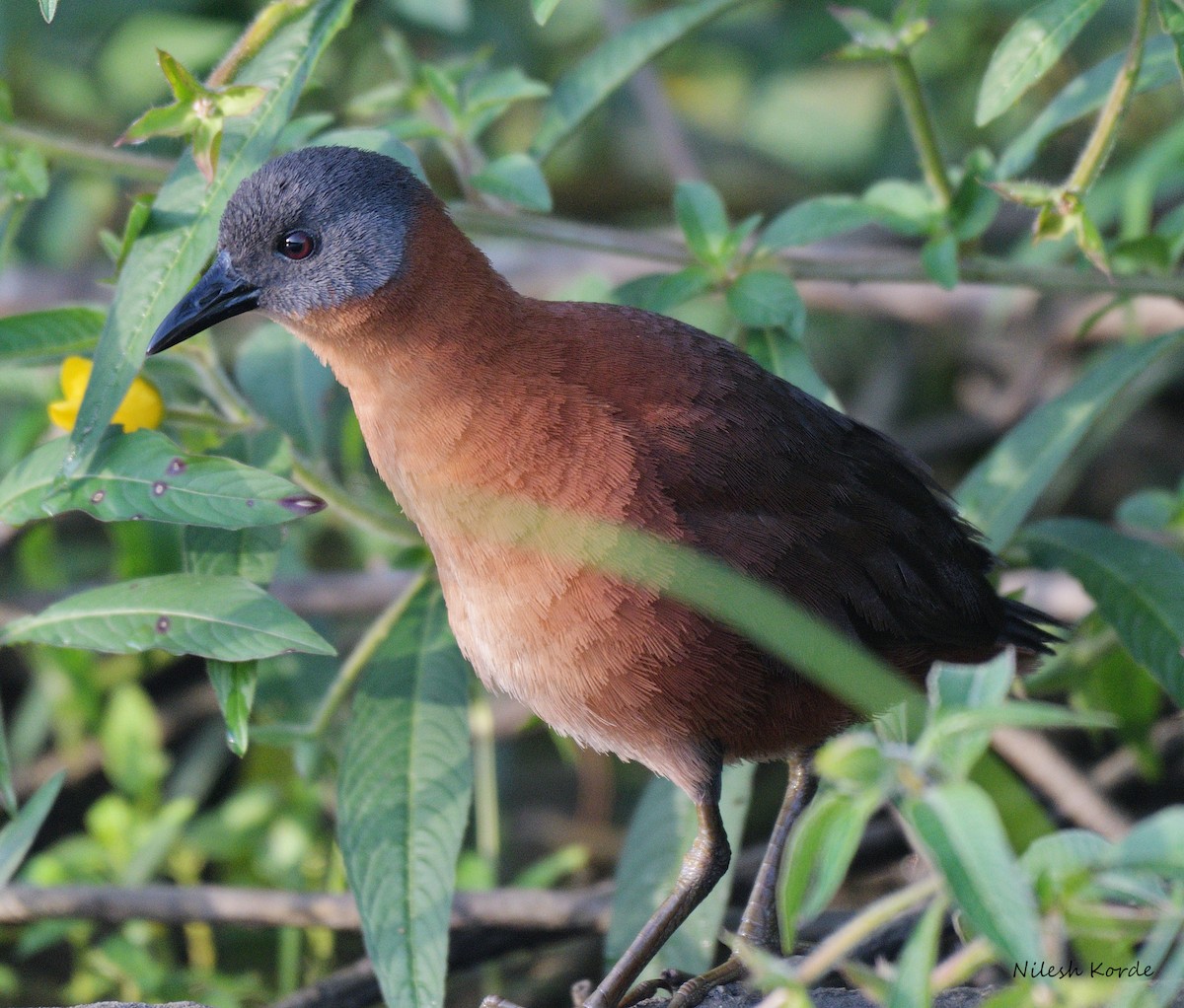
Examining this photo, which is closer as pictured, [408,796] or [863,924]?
[863,924]

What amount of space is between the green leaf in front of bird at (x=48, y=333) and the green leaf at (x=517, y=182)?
78cm

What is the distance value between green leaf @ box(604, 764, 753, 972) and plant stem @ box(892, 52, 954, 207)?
1.26 metres

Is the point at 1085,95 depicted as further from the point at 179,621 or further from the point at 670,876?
the point at 179,621

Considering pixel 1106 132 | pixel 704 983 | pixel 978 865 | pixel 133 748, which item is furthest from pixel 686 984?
pixel 133 748

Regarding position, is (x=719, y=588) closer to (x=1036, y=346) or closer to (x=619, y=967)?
(x=619, y=967)

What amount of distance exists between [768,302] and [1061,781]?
6.14 ft

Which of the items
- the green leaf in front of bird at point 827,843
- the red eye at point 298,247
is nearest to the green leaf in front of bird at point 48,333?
the red eye at point 298,247

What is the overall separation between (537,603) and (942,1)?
3.56 metres

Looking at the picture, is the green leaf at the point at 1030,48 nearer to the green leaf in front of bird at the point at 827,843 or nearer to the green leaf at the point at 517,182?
the green leaf at the point at 517,182

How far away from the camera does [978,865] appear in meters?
1.37

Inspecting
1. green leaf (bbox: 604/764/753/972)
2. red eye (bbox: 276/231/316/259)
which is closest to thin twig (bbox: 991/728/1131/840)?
green leaf (bbox: 604/764/753/972)

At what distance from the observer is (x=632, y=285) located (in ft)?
10.00

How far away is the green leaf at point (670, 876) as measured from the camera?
9.55ft

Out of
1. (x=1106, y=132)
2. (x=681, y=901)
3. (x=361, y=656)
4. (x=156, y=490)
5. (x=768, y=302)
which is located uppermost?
(x=1106, y=132)
